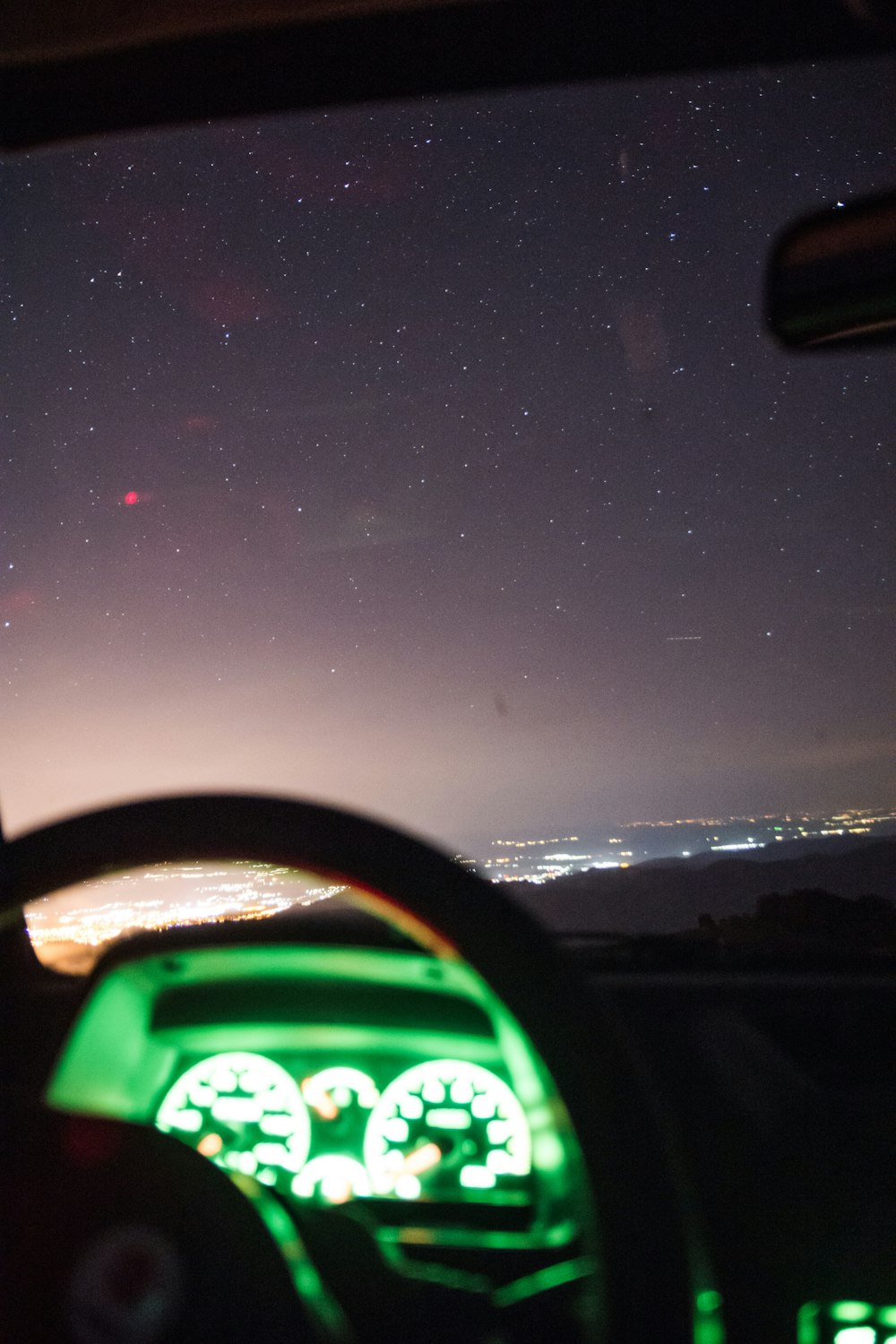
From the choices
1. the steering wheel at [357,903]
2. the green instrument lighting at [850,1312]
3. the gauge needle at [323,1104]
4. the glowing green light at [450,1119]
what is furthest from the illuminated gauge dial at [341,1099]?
the green instrument lighting at [850,1312]

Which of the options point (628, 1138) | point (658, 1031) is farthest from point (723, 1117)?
point (628, 1138)

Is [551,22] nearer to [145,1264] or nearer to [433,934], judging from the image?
[433,934]

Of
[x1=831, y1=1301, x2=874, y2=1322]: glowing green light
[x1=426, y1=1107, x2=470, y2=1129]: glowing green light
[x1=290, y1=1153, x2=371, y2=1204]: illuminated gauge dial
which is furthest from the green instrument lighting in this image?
[x1=290, y1=1153, x2=371, y2=1204]: illuminated gauge dial

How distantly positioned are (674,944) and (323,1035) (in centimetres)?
164

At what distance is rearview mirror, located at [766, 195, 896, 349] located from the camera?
2.08 m

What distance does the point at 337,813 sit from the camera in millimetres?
1085

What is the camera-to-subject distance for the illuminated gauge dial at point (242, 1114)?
1902mm

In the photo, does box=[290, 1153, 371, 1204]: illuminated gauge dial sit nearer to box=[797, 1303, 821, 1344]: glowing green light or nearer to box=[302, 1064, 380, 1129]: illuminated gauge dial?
box=[302, 1064, 380, 1129]: illuminated gauge dial

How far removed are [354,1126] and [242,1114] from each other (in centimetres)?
24

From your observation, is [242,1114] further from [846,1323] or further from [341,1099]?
[846,1323]

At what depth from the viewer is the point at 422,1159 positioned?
1814 mm

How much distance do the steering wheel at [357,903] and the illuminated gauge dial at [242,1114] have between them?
78cm

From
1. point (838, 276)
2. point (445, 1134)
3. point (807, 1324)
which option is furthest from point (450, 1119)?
point (838, 276)

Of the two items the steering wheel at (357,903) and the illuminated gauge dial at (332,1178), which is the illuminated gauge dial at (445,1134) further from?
the steering wheel at (357,903)
